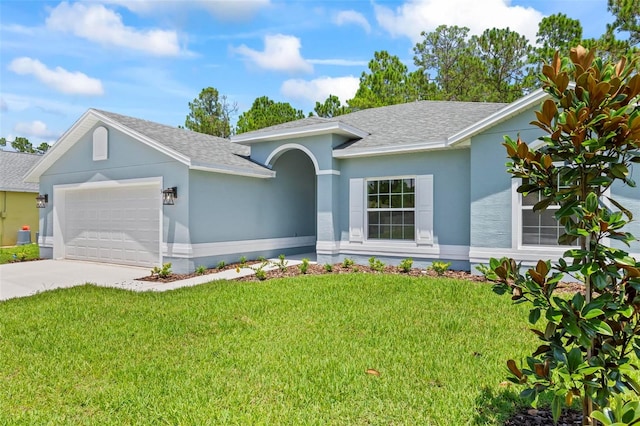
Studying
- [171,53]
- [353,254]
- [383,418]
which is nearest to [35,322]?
[383,418]

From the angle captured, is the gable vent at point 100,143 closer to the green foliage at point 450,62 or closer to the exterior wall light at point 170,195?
the exterior wall light at point 170,195

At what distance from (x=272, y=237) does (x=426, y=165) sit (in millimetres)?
5897

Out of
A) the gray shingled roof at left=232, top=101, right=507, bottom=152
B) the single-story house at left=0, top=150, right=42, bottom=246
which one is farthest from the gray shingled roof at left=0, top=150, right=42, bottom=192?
the gray shingled roof at left=232, top=101, right=507, bottom=152

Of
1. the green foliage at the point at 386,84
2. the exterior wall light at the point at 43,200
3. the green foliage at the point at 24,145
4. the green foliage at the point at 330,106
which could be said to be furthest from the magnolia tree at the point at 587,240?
the green foliage at the point at 24,145

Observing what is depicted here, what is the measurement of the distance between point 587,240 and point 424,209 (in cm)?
858

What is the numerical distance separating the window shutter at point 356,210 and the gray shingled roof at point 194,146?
3156 millimetres

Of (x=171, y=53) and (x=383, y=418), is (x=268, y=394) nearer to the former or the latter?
(x=383, y=418)

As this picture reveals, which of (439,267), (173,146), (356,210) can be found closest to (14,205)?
(173,146)

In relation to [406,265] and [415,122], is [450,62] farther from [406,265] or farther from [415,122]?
[406,265]

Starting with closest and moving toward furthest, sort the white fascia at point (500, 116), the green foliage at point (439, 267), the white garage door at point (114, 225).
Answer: the white fascia at point (500, 116)
the green foliage at point (439, 267)
the white garage door at point (114, 225)

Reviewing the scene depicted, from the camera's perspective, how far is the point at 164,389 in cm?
402

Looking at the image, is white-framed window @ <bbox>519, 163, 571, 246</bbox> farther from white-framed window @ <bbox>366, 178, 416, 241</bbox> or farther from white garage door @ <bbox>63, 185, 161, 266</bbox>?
white garage door @ <bbox>63, 185, 161, 266</bbox>

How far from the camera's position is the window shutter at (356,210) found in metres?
12.1

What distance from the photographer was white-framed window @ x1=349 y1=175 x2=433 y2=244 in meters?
11.1
